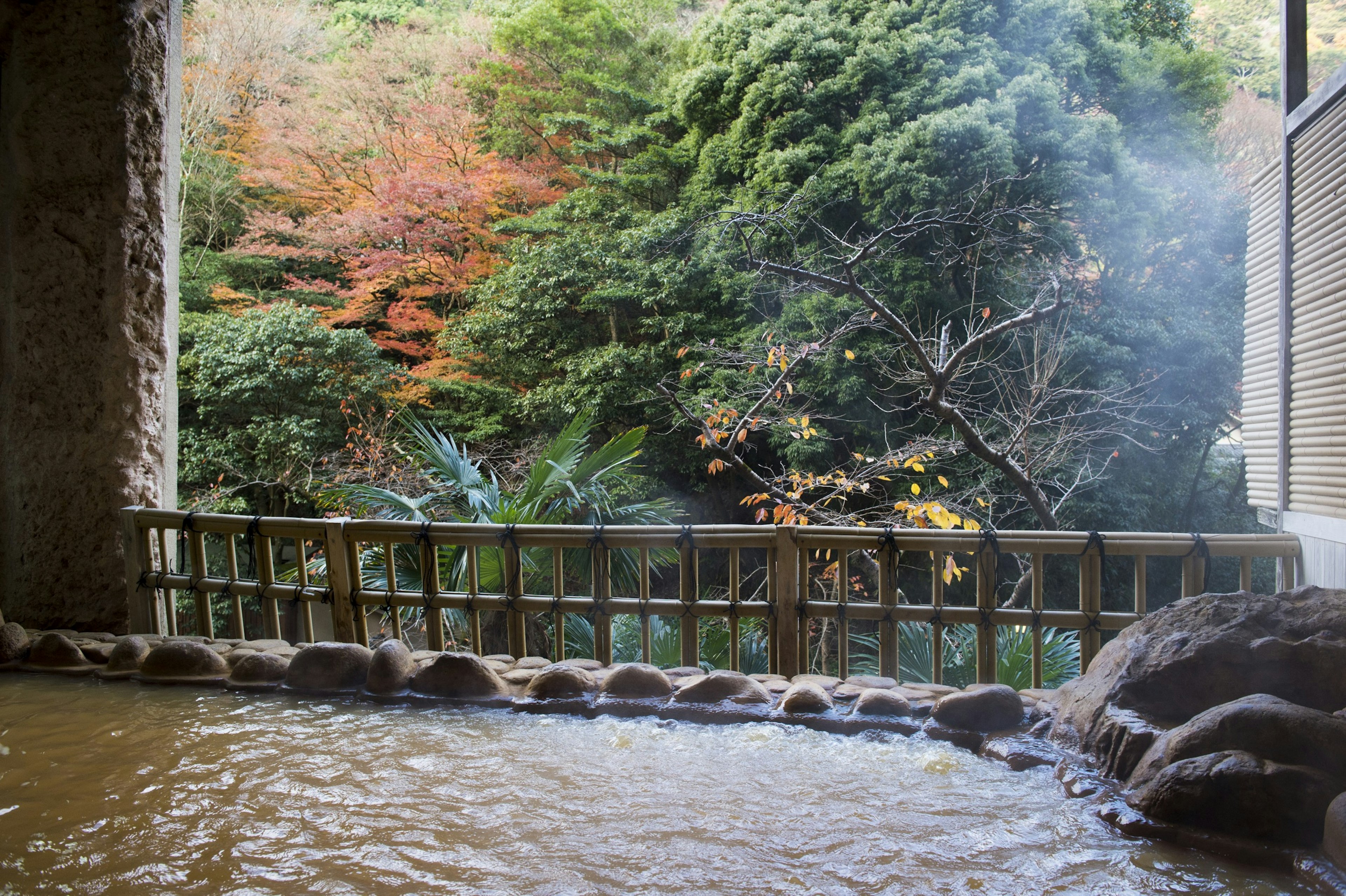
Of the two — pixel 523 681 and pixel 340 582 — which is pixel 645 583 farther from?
pixel 340 582

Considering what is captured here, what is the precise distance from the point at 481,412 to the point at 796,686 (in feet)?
22.6

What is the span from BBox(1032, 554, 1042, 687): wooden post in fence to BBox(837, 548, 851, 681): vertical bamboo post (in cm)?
51

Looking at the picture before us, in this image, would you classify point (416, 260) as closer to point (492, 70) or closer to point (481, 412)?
point (481, 412)

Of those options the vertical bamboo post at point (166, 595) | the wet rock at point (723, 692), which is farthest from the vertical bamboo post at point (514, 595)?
the vertical bamboo post at point (166, 595)

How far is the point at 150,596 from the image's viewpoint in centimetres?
297

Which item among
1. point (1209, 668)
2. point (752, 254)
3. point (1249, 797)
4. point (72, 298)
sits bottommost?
point (1249, 797)

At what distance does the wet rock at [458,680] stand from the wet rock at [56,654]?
1146 mm

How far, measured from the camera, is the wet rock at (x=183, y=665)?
2256mm

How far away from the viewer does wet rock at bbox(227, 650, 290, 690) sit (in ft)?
7.25

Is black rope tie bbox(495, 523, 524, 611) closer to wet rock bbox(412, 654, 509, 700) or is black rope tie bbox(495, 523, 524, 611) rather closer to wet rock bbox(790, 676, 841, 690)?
wet rock bbox(412, 654, 509, 700)

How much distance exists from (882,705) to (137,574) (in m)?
2.74

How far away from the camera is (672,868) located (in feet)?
4.20

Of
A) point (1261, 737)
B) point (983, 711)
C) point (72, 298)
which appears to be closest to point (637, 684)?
point (983, 711)

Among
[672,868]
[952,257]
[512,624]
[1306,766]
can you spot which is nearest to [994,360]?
[952,257]
